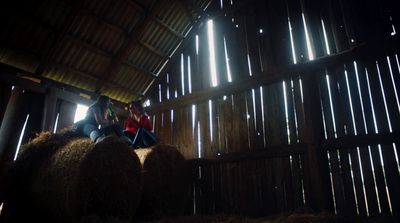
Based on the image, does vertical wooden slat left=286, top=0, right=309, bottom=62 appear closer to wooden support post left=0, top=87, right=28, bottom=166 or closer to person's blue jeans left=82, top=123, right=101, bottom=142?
A: person's blue jeans left=82, top=123, right=101, bottom=142

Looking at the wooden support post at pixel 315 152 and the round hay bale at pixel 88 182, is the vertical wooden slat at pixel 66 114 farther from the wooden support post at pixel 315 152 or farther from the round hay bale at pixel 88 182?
the wooden support post at pixel 315 152

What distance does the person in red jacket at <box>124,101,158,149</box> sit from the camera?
260 inches

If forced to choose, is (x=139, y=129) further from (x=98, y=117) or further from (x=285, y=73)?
(x=285, y=73)

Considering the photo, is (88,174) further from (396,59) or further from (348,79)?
(396,59)

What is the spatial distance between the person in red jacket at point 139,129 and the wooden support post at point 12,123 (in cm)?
218

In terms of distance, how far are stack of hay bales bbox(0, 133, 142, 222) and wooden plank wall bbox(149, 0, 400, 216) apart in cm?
242

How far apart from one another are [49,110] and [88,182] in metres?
3.24

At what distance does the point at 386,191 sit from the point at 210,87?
4161 millimetres

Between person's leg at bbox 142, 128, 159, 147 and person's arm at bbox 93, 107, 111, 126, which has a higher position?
person's arm at bbox 93, 107, 111, 126

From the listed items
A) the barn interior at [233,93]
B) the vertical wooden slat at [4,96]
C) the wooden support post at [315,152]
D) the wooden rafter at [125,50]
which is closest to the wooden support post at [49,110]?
the barn interior at [233,93]

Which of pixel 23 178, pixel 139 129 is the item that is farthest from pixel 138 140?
pixel 23 178

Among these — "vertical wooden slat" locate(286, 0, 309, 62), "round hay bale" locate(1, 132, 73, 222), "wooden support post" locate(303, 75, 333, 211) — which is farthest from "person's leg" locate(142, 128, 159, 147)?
"vertical wooden slat" locate(286, 0, 309, 62)

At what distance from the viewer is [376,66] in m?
5.64

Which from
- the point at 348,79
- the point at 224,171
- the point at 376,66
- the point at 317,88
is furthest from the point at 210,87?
the point at 376,66
